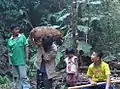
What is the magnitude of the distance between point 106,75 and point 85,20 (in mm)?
3407

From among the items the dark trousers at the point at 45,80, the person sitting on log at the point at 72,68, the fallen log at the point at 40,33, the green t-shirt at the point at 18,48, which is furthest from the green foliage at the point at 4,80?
the person sitting on log at the point at 72,68

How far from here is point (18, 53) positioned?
7.82 metres

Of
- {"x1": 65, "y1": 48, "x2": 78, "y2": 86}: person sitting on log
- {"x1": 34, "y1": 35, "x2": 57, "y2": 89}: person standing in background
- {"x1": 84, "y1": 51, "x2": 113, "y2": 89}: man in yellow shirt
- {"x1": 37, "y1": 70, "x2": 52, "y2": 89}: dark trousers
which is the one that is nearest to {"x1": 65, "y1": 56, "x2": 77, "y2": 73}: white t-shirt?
{"x1": 65, "y1": 48, "x2": 78, "y2": 86}: person sitting on log

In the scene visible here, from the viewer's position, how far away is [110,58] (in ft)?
31.9

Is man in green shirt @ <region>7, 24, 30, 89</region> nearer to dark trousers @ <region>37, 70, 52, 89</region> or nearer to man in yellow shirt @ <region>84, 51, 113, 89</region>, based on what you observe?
dark trousers @ <region>37, 70, 52, 89</region>

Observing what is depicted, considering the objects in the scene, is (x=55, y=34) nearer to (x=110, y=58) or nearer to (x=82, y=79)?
(x=82, y=79)

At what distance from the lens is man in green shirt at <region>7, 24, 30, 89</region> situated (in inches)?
305

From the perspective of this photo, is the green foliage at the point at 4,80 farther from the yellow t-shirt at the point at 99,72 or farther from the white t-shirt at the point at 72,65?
the yellow t-shirt at the point at 99,72

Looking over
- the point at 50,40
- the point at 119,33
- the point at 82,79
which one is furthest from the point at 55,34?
the point at 119,33

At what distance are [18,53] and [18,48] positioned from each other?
0.11 metres

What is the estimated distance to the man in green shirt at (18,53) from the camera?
7.75 m

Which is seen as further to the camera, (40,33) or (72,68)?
(40,33)

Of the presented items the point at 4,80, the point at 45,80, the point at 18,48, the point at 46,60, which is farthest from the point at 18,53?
the point at 4,80

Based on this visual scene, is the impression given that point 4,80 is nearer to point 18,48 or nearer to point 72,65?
point 18,48
